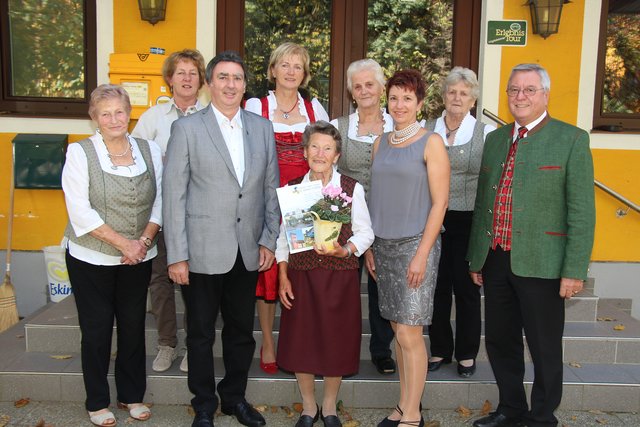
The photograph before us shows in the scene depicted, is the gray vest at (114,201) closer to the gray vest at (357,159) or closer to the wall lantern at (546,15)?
the gray vest at (357,159)

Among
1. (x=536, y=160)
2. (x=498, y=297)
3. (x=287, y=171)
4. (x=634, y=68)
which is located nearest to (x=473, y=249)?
(x=498, y=297)

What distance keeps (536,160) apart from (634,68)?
11.2 feet

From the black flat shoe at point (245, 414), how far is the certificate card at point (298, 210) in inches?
42.7

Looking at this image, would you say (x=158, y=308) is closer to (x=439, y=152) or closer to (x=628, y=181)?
(x=439, y=152)

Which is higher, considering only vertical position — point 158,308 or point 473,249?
point 473,249

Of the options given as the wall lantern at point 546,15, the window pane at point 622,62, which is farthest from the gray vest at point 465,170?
the window pane at point 622,62

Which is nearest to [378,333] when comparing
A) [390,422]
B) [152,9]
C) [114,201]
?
[390,422]

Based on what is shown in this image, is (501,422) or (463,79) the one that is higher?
(463,79)

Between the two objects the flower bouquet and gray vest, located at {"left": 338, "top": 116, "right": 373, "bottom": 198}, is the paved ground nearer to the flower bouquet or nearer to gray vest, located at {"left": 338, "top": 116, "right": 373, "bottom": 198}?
the flower bouquet

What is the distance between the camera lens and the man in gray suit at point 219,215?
10.4 ft

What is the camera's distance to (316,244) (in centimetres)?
315

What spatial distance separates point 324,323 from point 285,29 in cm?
341

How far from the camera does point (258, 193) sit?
10.9ft

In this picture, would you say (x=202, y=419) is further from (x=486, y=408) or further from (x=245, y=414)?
(x=486, y=408)
